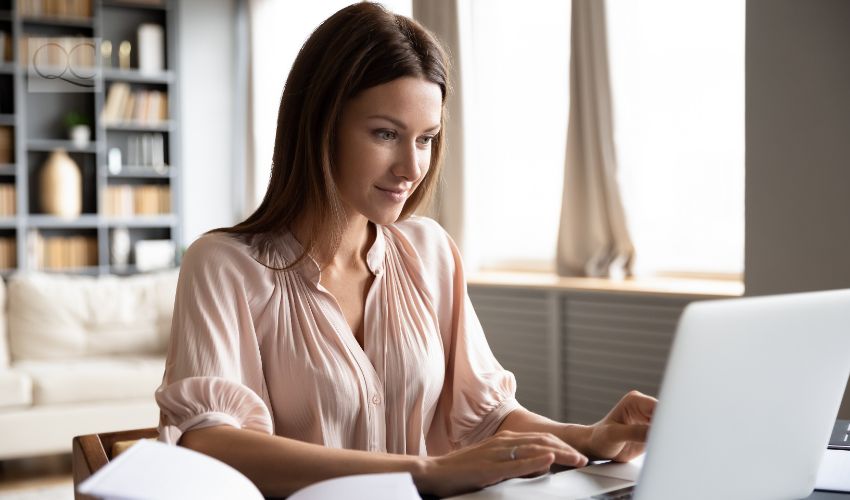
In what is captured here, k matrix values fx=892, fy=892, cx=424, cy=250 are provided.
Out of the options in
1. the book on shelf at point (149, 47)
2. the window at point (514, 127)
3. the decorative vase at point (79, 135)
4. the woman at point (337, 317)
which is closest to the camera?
the woman at point (337, 317)

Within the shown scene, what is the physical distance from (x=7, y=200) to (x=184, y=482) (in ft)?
19.3

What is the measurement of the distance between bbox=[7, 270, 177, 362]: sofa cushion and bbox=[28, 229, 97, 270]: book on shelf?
2.13 meters

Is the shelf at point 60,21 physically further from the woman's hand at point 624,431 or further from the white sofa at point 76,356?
the woman's hand at point 624,431

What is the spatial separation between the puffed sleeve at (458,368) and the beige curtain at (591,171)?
7.98 feet

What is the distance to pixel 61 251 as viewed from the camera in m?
6.30

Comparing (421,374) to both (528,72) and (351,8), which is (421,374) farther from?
(528,72)

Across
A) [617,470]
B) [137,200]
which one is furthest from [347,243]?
[137,200]

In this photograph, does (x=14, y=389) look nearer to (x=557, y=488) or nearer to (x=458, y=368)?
(x=458, y=368)

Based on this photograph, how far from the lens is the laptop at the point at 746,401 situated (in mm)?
779

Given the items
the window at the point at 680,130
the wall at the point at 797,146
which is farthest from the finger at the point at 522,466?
the window at the point at 680,130

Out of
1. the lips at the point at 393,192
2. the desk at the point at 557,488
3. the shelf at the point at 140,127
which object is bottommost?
the desk at the point at 557,488

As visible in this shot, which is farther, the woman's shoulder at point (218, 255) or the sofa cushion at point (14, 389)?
the sofa cushion at point (14, 389)

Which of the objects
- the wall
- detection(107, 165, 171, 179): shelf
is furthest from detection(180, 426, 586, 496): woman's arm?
detection(107, 165, 171, 179): shelf

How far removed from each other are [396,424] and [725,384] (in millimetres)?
690
